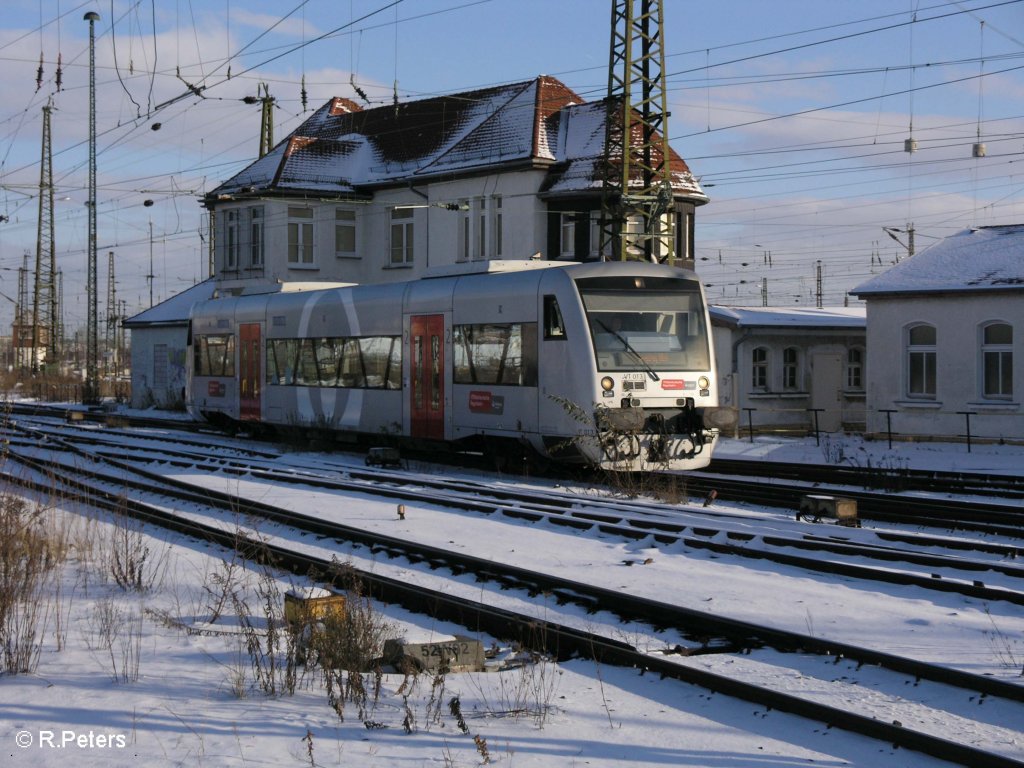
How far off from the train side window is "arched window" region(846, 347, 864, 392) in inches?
805

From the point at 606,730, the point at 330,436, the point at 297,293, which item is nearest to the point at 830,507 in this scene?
the point at 606,730

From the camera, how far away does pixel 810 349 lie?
113 ft

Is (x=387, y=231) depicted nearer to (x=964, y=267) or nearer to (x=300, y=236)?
(x=300, y=236)

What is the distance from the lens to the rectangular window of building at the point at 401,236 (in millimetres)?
39844

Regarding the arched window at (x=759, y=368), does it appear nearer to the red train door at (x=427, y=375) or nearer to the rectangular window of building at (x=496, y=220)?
the rectangular window of building at (x=496, y=220)

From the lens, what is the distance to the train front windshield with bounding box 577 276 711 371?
54.2ft

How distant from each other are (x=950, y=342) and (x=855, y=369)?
10.00 m

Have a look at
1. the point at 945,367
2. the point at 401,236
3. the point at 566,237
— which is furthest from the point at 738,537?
the point at 401,236

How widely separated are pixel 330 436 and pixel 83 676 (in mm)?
16707

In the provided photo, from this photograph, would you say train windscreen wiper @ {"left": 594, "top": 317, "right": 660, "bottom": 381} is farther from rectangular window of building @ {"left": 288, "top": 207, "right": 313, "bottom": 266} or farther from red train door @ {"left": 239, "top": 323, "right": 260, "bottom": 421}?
rectangular window of building @ {"left": 288, "top": 207, "right": 313, "bottom": 266}

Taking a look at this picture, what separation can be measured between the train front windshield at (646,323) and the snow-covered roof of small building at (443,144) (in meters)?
16.7

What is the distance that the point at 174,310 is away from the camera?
45156 mm

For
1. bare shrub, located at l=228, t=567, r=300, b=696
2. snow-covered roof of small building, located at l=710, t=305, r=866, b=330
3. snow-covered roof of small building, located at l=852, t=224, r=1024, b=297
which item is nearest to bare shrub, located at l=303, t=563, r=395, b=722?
bare shrub, located at l=228, t=567, r=300, b=696

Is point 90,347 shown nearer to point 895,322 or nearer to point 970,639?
point 895,322
